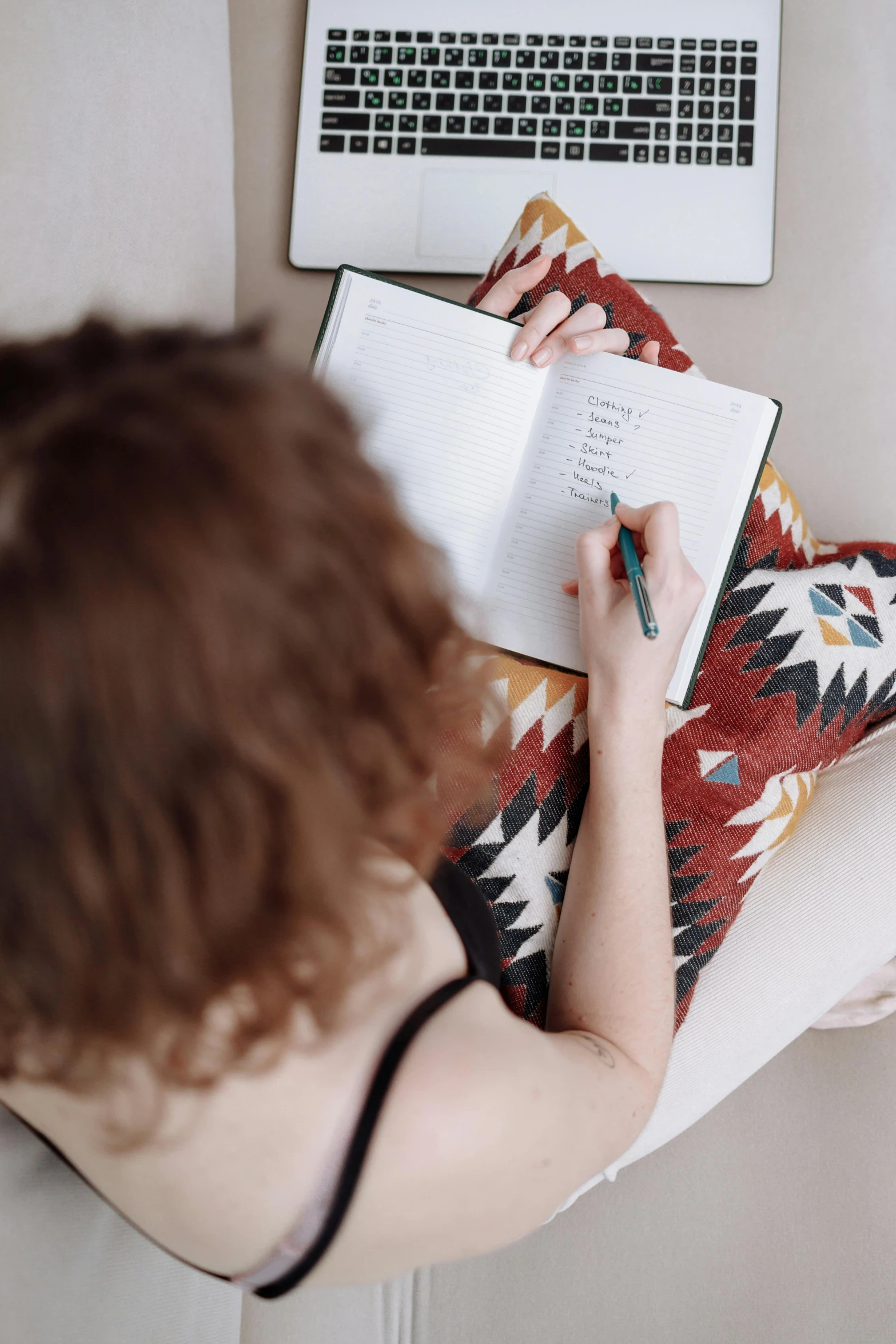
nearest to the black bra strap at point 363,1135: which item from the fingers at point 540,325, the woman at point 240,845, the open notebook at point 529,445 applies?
the woman at point 240,845

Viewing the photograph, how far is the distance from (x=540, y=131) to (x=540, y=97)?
1.3 inches

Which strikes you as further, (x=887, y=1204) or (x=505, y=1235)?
(x=887, y=1204)

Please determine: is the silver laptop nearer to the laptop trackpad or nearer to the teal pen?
the laptop trackpad

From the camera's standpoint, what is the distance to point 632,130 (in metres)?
0.83

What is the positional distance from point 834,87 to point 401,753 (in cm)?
88

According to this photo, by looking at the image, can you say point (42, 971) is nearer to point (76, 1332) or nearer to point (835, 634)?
point (76, 1332)

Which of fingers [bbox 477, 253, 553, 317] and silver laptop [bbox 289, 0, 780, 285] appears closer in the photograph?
fingers [bbox 477, 253, 553, 317]

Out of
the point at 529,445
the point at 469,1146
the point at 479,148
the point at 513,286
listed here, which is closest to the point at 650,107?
the point at 479,148

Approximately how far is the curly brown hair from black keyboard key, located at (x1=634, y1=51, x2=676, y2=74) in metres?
0.68

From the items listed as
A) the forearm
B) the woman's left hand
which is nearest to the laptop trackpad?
the woman's left hand

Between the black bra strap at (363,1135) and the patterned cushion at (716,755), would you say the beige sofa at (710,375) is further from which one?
the black bra strap at (363,1135)

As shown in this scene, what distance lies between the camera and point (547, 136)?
0.85 m

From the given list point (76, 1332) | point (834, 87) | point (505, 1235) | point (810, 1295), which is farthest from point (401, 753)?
point (834, 87)

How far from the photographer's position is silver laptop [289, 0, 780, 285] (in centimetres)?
83
